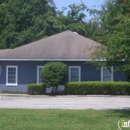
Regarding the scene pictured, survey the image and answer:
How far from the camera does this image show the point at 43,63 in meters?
35.8

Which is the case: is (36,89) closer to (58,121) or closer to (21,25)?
(58,121)

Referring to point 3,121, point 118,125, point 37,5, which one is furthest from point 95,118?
point 37,5

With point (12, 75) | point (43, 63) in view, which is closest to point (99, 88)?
point (43, 63)

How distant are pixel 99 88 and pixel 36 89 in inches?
194

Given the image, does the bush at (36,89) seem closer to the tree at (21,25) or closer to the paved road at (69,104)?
the paved road at (69,104)

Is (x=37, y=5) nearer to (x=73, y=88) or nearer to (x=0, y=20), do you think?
(x=0, y=20)

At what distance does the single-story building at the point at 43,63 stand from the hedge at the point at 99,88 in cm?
179

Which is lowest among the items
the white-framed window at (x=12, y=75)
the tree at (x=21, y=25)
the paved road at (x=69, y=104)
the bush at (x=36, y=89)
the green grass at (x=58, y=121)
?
the paved road at (x=69, y=104)

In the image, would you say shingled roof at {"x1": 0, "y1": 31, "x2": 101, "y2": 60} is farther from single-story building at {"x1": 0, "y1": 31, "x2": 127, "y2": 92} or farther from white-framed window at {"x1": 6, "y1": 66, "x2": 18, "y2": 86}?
white-framed window at {"x1": 6, "y1": 66, "x2": 18, "y2": 86}

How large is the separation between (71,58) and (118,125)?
67.2 feet

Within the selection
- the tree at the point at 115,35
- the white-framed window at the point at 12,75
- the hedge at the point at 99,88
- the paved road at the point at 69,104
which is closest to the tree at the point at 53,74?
the hedge at the point at 99,88

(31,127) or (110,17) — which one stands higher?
(110,17)

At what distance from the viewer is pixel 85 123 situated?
50.1 ft

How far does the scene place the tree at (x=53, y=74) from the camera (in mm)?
33281
